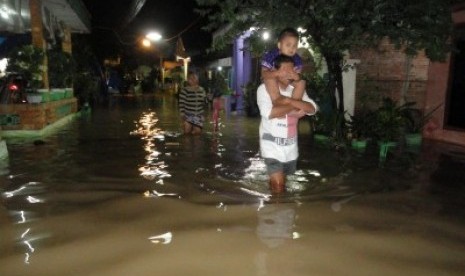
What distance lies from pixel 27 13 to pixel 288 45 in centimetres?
1377

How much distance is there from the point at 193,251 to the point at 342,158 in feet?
17.2

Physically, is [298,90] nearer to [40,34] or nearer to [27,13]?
[40,34]

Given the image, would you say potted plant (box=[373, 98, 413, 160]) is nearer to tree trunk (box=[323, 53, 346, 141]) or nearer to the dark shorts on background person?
tree trunk (box=[323, 53, 346, 141])

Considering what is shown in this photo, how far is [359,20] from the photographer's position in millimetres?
7883

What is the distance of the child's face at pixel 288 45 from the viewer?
4.69 metres

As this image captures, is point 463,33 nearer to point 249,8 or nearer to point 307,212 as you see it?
point 249,8

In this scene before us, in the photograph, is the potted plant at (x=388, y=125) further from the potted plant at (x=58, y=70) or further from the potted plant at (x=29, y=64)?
the potted plant at (x=58, y=70)

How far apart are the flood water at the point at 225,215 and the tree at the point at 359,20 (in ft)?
7.33

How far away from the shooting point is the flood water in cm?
370

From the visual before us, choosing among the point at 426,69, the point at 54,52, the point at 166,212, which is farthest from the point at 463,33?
the point at 54,52

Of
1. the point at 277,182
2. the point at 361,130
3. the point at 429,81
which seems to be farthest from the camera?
the point at 429,81

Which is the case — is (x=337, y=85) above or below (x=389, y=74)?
below

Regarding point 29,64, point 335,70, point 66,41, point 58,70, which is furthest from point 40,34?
point 335,70

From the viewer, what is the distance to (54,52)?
47.8 ft
